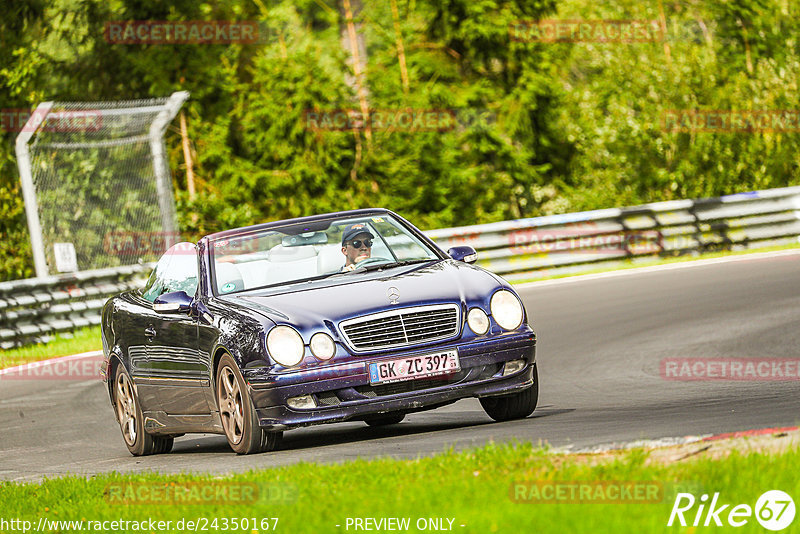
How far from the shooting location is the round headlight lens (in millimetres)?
8148

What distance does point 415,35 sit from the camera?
2766 cm

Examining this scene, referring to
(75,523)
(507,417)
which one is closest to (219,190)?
(507,417)

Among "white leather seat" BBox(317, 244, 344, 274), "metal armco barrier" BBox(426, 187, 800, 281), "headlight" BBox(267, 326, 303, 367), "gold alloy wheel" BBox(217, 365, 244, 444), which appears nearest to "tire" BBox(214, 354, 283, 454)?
"gold alloy wheel" BBox(217, 365, 244, 444)

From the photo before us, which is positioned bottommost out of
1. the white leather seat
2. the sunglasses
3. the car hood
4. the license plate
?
the license plate

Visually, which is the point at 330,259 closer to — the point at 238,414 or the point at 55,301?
the point at 238,414

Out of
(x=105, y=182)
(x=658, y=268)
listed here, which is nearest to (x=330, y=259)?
(x=658, y=268)

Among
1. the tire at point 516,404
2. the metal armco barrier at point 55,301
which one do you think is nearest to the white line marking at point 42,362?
the metal armco barrier at point 55,301

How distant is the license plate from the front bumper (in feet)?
0.11

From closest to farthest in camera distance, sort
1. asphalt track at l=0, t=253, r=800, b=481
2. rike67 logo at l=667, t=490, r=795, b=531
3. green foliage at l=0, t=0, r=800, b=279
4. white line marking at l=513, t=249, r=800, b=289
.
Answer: rike67 logo at l=667, t=490, r=795, b=531 → asphalt track at l=0, t=253, r=800, b=481 → white line marking at l=513, t=249, r=800, b=289 → green foliage at l=0, t=0, r=800, b=279

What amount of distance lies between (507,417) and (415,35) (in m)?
19.7

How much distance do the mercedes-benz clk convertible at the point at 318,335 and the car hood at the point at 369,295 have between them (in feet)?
0.04

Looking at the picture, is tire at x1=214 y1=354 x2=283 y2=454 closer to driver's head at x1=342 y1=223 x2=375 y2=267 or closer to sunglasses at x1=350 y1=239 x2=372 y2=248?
driver's head at x1=342 y1=223 x2=375 y2=267

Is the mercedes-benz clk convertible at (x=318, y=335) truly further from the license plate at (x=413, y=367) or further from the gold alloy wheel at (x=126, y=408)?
the gold alloy wheel at (x=126, y=408)

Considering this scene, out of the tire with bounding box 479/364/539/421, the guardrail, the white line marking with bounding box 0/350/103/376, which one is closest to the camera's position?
the tire with bounding box 479/364/539/421
